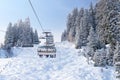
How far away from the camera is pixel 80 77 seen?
30312 millimetres

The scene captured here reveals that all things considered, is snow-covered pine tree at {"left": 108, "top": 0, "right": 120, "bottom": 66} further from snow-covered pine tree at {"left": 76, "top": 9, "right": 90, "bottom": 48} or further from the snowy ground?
snow-covered pine tree at {"left": 76, "top": 9, "right": 90, "bottom": 48}

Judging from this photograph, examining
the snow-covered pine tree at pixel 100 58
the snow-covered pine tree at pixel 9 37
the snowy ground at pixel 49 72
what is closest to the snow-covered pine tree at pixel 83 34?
the snow-covered pine tree at pixel 9 37

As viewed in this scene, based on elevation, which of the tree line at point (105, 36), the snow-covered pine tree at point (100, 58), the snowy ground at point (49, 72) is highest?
the tree line at point (105, 36)

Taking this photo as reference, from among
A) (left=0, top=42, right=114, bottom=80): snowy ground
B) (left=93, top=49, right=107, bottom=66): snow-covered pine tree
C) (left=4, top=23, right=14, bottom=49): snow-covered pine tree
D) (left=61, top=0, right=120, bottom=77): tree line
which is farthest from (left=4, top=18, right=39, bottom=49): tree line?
(left=93, top=49, right=107, bottom=66): snow-covered pine tree

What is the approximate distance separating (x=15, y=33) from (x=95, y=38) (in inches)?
1397

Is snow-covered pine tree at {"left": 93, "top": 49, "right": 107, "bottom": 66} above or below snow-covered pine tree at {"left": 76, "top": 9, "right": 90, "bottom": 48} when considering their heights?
below

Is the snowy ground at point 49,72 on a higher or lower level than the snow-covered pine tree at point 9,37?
lower

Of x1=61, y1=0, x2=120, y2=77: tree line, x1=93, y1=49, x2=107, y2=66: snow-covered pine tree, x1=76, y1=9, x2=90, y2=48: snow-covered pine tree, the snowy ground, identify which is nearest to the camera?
x1=61, y1=0, x2=120, y2=77: tree line

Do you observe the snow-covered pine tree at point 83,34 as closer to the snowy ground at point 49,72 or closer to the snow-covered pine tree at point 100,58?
the snow-covered pine tree at point 100,58

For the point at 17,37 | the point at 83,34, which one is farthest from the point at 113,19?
the point at 17,37

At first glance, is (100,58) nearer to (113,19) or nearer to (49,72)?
(49,72)

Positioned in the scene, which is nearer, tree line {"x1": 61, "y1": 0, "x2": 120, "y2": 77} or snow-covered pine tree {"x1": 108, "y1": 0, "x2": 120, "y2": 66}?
tree line {"x1": 61, "y1": 0, "x2": 120, "y2": 77}

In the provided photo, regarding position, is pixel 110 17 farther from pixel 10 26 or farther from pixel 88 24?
pixel 10 26

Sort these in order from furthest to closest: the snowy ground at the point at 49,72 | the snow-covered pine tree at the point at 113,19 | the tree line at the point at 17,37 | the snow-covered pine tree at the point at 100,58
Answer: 1. the tree line at the point at 17,37
2. the snow-covered pine tree at the point at 100,58
3. the snowy ground at the point at 49,72
4. the snow-covered pine tree at the point at 113,19
